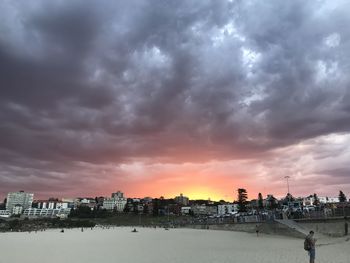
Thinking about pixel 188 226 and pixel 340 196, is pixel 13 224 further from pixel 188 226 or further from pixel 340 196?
pixel 340 196

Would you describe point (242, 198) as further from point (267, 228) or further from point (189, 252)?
point (189, 252)

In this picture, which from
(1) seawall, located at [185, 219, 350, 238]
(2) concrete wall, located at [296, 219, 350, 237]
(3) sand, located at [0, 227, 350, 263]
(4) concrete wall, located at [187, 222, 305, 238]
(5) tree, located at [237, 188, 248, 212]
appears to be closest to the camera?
(3) sand, located at [0, 227, 350, 263]

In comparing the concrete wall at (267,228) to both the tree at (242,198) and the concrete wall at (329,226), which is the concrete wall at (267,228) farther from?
the tree at (242,198)

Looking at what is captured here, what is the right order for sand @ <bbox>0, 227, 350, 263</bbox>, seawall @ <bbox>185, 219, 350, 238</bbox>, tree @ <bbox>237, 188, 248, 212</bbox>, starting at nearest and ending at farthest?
1. sand @ <bbox>0, 227, 350, 263</bbox>
2. seawall @ <bbox>185, 219, 350, 238</bbox>
3. tree @ <bbox>237, 188, 248, 212</bbox>

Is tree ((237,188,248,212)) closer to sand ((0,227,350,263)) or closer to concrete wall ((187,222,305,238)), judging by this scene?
concrete wall ((187,222,305,238))

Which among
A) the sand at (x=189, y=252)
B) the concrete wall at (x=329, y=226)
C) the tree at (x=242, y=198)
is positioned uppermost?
the tree at (x=242, y=198)

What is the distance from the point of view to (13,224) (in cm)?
17412

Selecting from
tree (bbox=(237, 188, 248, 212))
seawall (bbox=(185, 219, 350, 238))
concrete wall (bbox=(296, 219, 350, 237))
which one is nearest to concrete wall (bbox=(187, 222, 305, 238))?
seawall (bbox=(185, 219, 350, 238))

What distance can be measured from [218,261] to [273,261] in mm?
3526

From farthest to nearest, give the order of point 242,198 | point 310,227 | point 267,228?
point 242,198 < point 267,228 < point 310,227

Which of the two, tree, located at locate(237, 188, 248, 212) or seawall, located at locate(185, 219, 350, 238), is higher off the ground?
tree, located at locate(237, 188, 248, 212)

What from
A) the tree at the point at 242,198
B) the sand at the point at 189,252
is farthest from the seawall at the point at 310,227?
the tree at the point at 242,198

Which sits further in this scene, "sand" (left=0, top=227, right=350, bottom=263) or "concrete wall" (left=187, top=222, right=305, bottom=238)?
"concrete wall" (left=187, top=222, right=305, bottom=238)

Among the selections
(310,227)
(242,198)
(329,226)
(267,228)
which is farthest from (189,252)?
(242,198)
